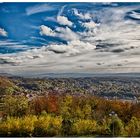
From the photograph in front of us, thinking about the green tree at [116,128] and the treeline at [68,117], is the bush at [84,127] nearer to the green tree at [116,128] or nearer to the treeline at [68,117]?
the treeline at [68,117]

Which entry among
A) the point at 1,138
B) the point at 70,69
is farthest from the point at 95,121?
the point at 1,138

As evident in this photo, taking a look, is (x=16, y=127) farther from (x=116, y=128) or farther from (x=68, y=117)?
(x=116, y=128)

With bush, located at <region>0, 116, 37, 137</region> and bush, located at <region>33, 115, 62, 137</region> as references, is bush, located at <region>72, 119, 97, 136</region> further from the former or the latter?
bush, located at <region>0, 116, 37, 137</region>

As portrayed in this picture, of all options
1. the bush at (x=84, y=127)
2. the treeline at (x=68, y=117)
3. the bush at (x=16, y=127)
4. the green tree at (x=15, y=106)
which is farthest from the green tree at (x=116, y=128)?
the green tree at (x=15, y=106)

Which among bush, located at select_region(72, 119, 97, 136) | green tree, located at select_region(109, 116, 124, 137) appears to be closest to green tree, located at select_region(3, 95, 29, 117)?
bush, located at select_region(72, 119, 97, 136)

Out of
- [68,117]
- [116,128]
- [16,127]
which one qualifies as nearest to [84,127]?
[68,117]

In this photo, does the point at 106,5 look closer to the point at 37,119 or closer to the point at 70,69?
the point at 70,69

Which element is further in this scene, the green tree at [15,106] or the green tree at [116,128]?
the green tree at [15,106]

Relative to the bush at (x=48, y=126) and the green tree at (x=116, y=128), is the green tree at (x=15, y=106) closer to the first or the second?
the bush at (x=48, y=126)

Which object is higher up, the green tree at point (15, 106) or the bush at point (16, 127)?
the green tree at point (15, 106)
